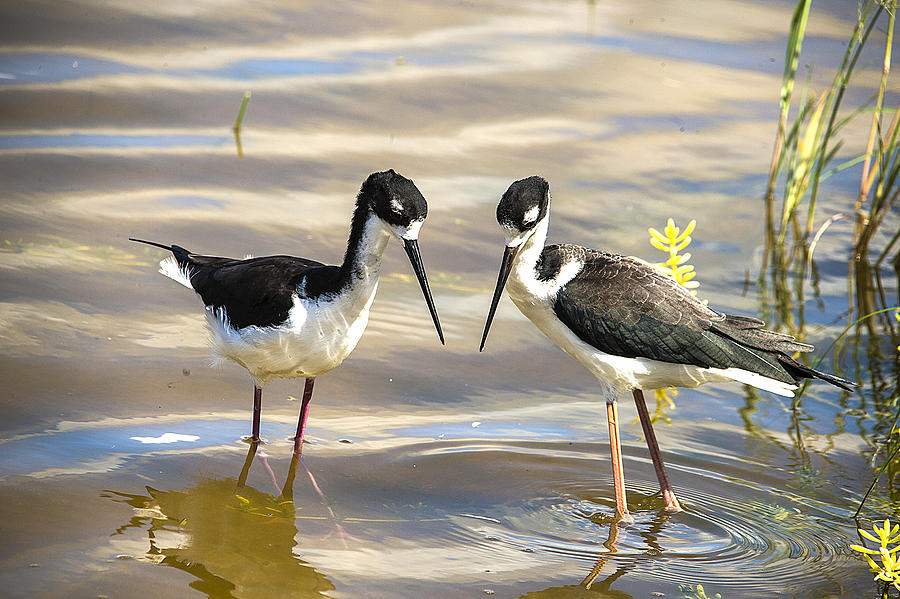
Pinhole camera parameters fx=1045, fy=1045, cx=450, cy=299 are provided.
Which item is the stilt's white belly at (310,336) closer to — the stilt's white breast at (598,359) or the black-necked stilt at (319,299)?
the black-necked stilt at (319,299)

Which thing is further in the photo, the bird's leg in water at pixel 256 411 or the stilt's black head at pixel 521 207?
the bird's leg in water at pixel 256 411

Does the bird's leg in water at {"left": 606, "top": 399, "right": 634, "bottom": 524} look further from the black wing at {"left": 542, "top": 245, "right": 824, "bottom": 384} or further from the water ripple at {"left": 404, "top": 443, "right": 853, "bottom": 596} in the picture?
the black wing at {"left": 542, "top": 245, "right": 824, "bottom": 384}

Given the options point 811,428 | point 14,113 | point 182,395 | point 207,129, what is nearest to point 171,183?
point 207,129

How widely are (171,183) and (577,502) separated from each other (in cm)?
433

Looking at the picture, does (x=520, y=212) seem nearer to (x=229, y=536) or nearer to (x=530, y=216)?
(x=530, y=216)

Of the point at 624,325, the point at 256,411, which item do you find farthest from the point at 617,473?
the point at 256,411

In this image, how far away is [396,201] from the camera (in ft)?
15.8

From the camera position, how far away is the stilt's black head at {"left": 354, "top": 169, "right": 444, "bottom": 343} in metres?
4.80

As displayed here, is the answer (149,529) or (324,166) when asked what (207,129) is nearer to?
(324,166)

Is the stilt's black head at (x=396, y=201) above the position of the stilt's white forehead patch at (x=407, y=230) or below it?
above

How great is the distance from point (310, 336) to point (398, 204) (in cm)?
76

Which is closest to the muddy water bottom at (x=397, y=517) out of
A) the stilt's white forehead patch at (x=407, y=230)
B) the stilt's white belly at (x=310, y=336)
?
the stilt's white belly at (x=310, y=336)

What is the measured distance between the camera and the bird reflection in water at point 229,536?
422 cm

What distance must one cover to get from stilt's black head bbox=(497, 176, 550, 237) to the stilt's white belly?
723 mm
